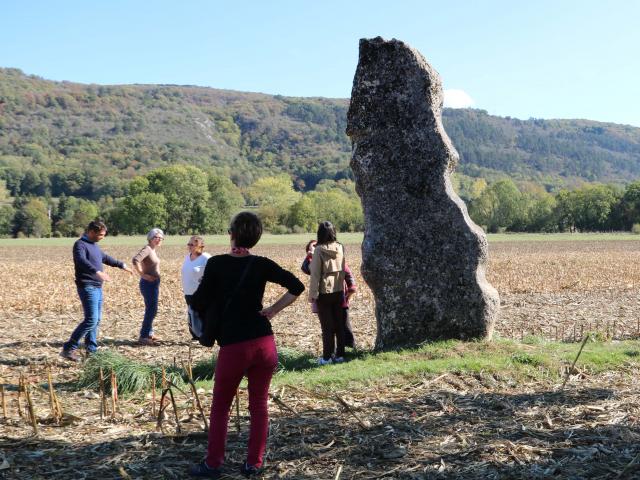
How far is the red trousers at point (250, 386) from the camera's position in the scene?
504cm

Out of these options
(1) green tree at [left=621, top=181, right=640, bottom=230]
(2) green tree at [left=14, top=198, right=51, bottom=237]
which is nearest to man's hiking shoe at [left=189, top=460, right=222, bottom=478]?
(2) green tree at [left=14, top=198, right=51, bottom=237]

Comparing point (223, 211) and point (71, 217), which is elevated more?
point (223, 211)

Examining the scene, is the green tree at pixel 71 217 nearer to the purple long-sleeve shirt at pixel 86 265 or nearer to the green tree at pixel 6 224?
the green tree at pixel 6 224

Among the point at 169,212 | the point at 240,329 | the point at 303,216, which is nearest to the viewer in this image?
the point at 240,329

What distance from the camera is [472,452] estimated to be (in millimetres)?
5613

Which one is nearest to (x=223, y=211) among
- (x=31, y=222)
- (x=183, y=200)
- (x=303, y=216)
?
(x=183, y=200)

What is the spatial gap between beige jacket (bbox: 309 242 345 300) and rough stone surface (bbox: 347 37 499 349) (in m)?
0.69

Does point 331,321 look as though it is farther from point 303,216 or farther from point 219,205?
point 219,205

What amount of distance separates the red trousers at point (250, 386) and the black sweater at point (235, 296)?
0.09 meters

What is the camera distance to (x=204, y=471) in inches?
207

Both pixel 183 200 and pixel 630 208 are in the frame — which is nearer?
pixel 630 208

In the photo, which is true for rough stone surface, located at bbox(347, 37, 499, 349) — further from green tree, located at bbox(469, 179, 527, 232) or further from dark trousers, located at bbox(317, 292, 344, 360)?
green tree, located at bbox(469, 179, 527, 232)

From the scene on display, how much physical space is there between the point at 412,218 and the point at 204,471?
18.9 feet

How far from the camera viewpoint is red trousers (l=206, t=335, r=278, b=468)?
198 inches
